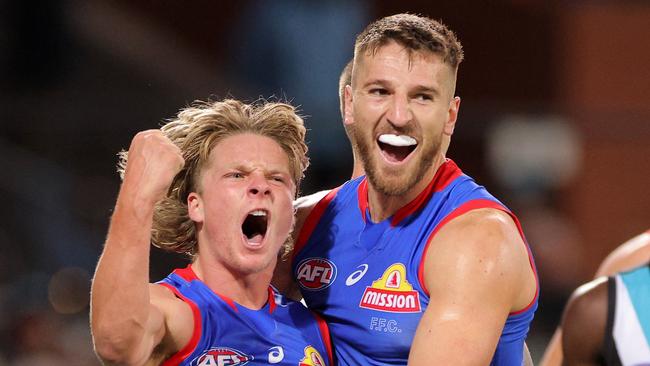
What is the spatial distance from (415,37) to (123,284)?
1420mm

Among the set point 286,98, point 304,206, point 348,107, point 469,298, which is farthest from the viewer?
point 286,98

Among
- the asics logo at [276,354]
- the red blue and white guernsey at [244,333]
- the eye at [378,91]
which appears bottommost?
the asics logo at [276,354]

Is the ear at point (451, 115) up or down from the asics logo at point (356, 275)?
up

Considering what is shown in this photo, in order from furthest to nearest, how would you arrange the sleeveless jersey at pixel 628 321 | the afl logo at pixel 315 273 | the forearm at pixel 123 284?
the afl logo at pixel 315 273 → the forearm at pixel 123 284 → the sleeveless jersey at pixel 628 321

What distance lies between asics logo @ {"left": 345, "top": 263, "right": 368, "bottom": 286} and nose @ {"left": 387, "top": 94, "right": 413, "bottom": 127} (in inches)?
21.5

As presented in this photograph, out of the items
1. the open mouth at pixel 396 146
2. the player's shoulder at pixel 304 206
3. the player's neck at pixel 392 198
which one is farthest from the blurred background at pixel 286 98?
the open mouth at pixel 396 146

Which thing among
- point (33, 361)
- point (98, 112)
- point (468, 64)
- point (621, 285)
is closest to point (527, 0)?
point (468, 64)

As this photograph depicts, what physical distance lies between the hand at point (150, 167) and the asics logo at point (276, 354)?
776 mm

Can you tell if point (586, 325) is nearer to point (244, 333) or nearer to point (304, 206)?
point (244, 333)

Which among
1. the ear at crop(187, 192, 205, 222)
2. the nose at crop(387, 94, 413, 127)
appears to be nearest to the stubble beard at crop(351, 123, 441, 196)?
the nose at crop(387, 94, 413, 127)

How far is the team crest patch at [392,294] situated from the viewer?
12.9ft

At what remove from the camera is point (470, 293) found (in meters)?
3.68

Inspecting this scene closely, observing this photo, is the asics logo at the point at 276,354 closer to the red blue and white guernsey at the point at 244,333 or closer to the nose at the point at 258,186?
the red blue and white guernsey at the point at 244,333

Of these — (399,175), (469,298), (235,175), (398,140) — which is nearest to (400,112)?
(398,140)
